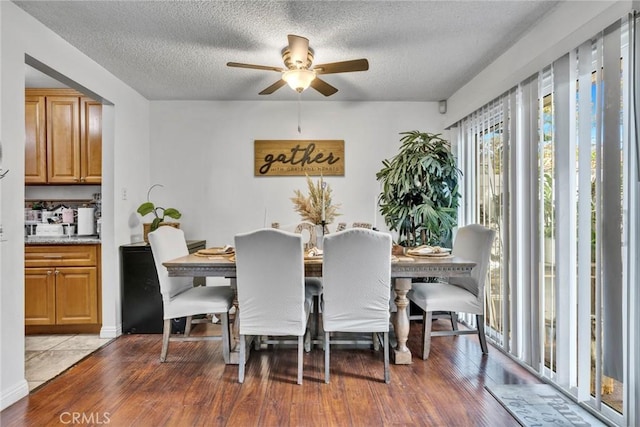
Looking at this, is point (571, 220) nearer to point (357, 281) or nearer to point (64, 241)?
point (357, 281)

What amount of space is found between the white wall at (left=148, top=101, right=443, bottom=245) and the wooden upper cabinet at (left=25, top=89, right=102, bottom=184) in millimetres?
729

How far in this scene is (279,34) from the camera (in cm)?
260

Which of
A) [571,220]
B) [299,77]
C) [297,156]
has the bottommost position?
[571,220]

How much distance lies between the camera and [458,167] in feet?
13.0

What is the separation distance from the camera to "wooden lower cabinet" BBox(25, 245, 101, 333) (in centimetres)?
330

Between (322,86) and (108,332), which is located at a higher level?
(322,86)

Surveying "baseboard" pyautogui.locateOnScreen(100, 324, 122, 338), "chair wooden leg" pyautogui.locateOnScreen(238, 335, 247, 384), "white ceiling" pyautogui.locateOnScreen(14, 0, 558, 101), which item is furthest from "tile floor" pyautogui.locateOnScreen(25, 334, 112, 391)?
"white ceiling" pyautogui.locateOnScreen(14, 0, 558, 101)

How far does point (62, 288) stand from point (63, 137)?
150 centimetres

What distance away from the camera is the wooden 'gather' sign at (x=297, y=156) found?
424 centimetres

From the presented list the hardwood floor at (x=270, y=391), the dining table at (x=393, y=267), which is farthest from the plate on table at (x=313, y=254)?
Result: the hardwood floor at (x=270, y=391)

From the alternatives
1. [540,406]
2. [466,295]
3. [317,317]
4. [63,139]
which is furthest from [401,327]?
[63,139]

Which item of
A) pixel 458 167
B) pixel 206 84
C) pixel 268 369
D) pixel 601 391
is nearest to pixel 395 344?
pixel 268 369

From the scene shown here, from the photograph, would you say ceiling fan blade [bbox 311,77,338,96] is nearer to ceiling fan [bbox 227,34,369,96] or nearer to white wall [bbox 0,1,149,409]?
ceiling fan [bbox 227,34,369,96]

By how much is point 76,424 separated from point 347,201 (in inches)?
125
